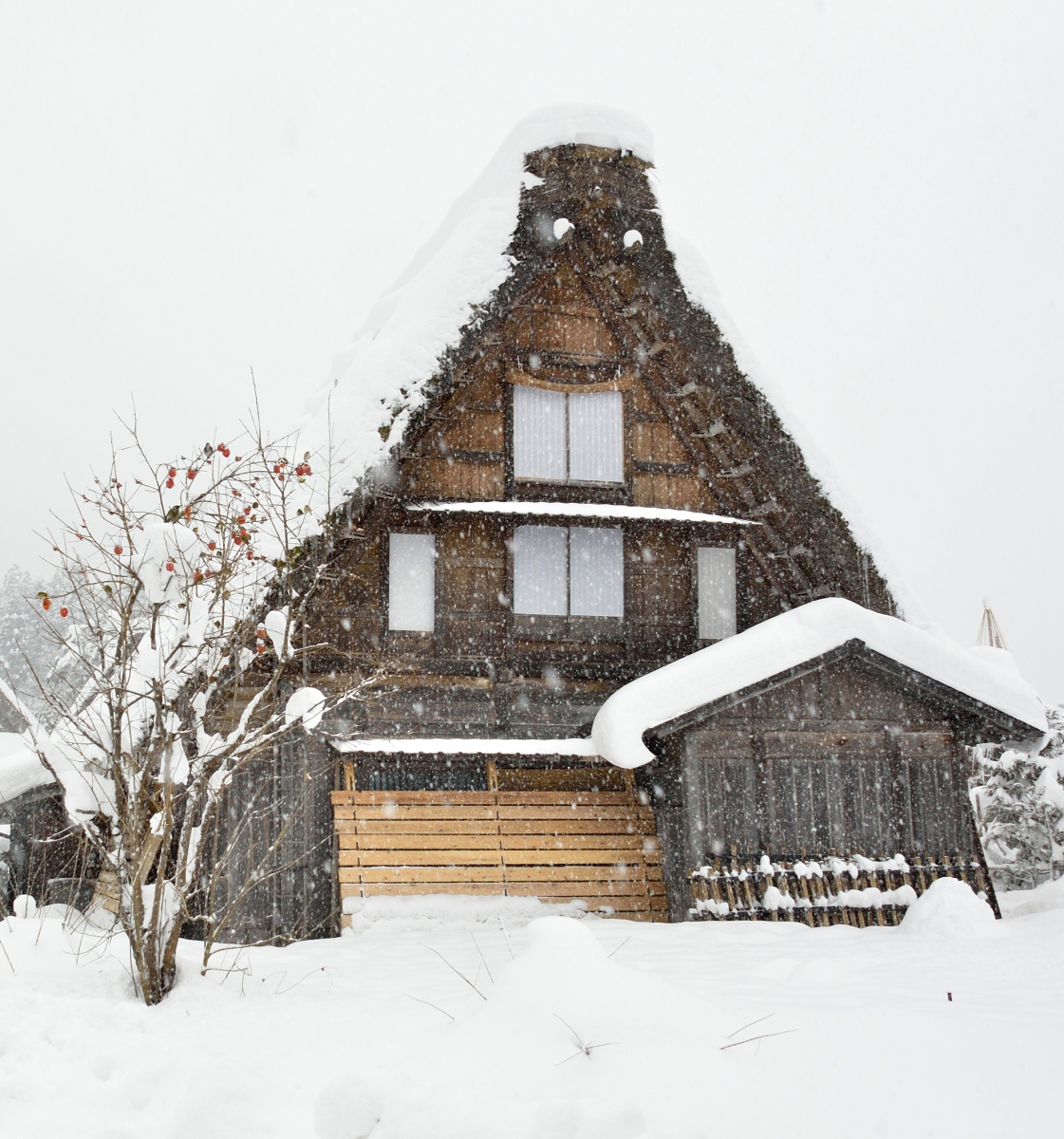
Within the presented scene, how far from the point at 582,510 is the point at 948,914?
4.79 m

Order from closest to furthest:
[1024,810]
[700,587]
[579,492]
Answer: [579,492]
[700,587]
[1024,810]

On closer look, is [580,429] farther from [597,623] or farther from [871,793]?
[871,793]

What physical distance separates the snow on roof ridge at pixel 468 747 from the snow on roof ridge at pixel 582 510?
2170 millimetres

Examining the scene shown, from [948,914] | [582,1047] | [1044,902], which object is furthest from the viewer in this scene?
[1044,902]

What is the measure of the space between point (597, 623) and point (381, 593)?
7.19 feet

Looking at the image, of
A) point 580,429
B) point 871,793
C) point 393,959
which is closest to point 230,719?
point 393,959

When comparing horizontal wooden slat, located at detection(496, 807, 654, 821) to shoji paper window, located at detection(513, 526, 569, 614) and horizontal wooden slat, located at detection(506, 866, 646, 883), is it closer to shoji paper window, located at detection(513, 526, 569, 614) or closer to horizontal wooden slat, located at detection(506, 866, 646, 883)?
horizontal wooden slat, located at detection(506, 866, 646, 883)

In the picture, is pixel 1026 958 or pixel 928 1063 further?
pixel 1026 958

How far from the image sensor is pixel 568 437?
10.8 meters

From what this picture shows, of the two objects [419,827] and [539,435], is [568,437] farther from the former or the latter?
[419,827]

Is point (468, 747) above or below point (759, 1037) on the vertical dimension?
above

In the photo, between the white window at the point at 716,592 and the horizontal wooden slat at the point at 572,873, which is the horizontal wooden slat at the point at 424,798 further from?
the white window at the point at 716,592

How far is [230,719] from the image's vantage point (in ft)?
31.2

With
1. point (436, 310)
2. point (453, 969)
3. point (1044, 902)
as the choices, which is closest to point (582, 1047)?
point (453, 969)
